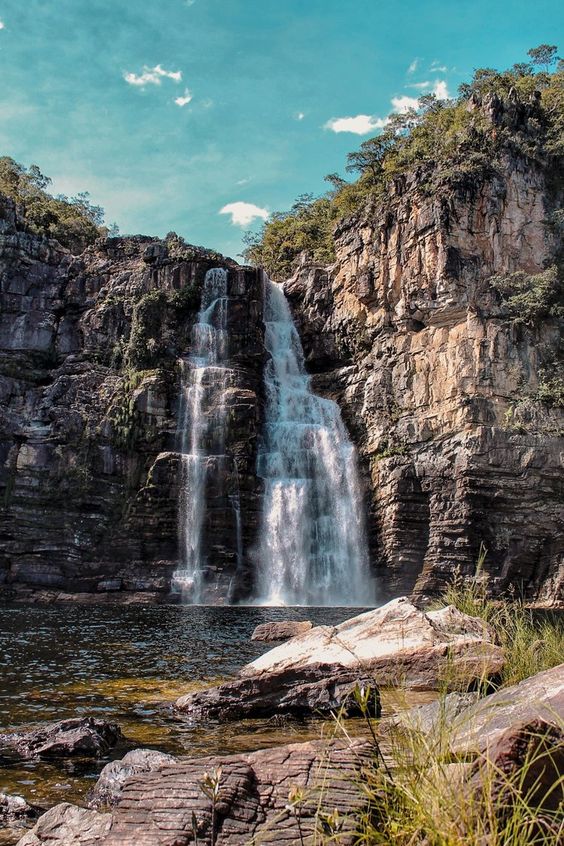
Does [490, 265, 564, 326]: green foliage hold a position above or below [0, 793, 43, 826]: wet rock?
above

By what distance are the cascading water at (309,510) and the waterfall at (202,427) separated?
229 centimetres

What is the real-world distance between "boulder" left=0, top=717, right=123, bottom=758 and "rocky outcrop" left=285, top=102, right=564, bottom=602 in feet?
87.4

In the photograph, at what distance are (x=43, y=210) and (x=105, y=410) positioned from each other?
21.6m

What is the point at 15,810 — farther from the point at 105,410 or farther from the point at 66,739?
the point at 105,410

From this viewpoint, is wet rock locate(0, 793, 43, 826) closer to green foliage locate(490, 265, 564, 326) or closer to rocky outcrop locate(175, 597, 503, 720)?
rocky outcrop locate(175, 597, 503, 720)

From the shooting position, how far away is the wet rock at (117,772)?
6195 millimetres

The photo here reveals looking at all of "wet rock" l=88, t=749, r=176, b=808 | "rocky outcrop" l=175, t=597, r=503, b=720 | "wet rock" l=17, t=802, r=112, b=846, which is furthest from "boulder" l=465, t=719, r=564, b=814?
"rocky outcrop" l=175, t=597, r=503, b=720

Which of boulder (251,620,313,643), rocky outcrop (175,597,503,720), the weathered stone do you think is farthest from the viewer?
boulder (251,620,313,643)

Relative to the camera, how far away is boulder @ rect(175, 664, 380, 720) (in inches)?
377

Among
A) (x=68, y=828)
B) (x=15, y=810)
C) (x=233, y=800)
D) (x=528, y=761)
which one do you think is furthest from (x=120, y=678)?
(x=528, y=761)

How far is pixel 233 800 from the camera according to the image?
4242mm

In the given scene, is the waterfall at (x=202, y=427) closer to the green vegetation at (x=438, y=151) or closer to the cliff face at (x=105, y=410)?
the cliff face at (x=105, y=410)

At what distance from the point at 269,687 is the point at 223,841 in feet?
20.4

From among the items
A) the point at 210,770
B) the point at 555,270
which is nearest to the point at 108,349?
the point at 555,270
